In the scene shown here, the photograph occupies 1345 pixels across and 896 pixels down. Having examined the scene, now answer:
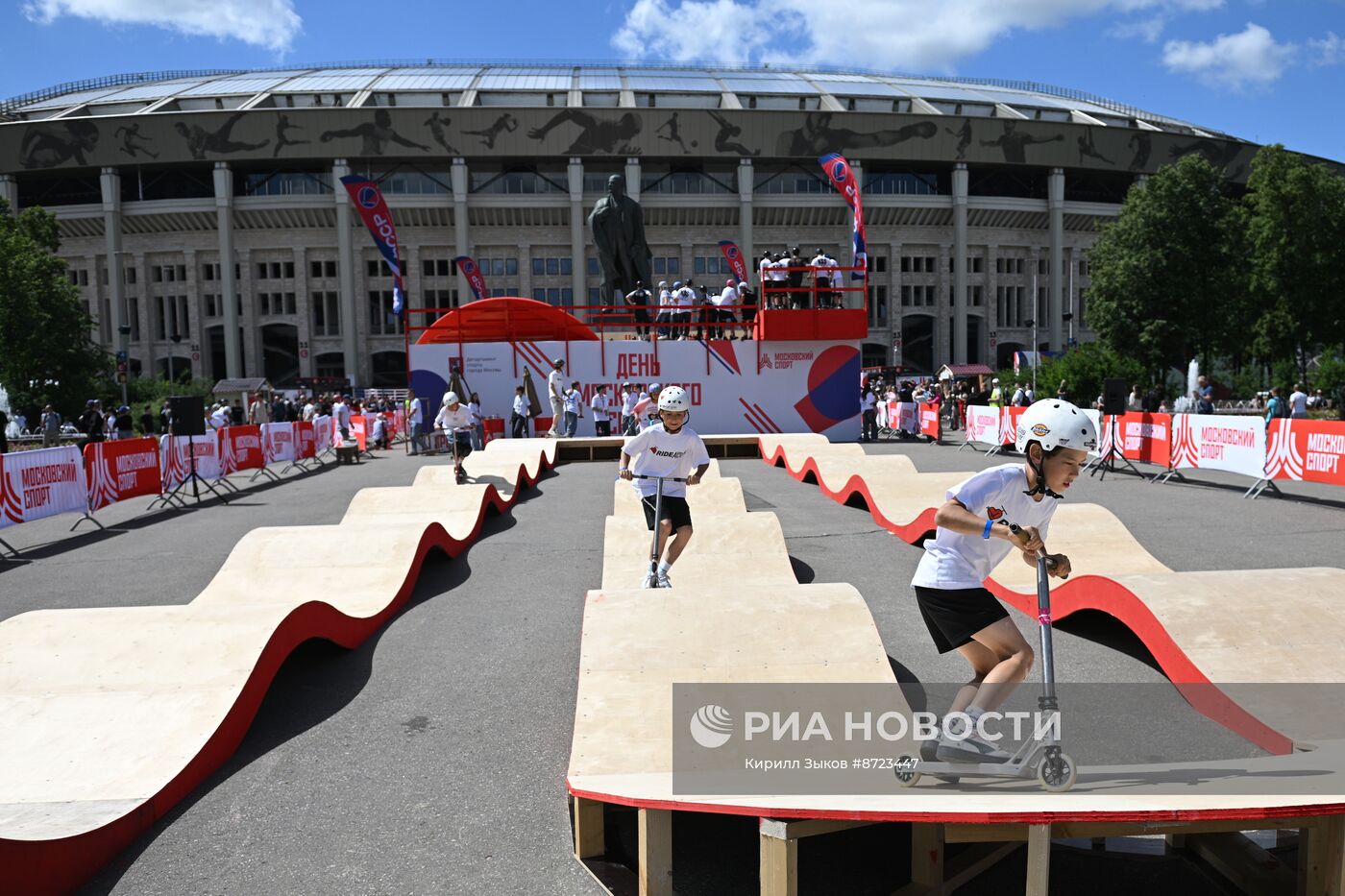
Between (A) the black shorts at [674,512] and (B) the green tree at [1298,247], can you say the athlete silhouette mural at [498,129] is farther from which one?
(A) the black shorts at [674,512]

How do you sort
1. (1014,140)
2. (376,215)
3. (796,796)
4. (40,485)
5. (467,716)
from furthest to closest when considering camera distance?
1. (1014,140)
2. (376,215)
3. (40,485)
4. (467,716)
5. (796,796)

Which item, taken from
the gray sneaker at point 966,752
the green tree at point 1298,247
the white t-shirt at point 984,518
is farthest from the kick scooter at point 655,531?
the green tree at point 1298,247

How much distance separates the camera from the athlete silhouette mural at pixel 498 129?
200 ft

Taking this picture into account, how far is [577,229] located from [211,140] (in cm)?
2636

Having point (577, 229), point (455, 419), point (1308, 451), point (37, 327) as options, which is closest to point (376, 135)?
point (577, 229)

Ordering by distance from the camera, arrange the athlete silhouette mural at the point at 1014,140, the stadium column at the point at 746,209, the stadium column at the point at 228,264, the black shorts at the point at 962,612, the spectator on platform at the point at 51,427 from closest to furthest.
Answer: the black shorts at the point at 962,612, the spectator on platform at the point at 51,427, the stadium column at the point at 228,264, the stadium column at the point at 746,209, the athlete silhouette mural at the point at 1014,140

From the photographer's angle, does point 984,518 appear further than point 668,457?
No

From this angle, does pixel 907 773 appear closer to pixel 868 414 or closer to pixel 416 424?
pixel 416 424

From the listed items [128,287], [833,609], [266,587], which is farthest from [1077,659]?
[128,287]

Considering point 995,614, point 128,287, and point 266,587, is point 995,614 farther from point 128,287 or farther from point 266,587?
point 128,287

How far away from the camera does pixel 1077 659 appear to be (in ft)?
21.2

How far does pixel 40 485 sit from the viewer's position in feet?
41.7

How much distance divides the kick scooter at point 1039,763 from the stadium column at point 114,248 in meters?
72.1

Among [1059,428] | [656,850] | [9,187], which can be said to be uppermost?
[9,187]
